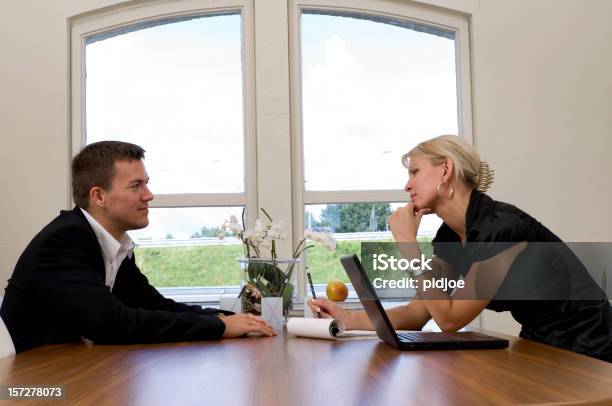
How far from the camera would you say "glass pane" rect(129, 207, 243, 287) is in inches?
141

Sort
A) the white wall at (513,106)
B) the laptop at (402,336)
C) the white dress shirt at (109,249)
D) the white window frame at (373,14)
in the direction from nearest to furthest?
the laptop at (402,336) → the white dress shirt at (109,249) → the white wall at (513,106) → the white window frame at (373,14)

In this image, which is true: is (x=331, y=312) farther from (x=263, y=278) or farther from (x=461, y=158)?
(x=461, y=158)

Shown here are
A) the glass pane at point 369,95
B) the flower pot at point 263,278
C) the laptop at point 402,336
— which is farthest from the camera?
the glass pane at point 369,95

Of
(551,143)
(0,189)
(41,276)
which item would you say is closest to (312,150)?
(551,143)

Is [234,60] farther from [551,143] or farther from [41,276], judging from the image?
[41,276]

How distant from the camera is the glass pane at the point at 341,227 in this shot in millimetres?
3576

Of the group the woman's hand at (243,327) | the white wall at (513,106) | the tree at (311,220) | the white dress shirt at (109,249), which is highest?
the white wall at (513,106)

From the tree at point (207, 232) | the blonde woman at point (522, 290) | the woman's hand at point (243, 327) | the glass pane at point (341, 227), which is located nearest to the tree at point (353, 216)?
the glass pane at point (341, 227)

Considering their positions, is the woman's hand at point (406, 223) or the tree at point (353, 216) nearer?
the woman's hand at point (406, 223)

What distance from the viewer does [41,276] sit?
Answer: 1753 millimetres

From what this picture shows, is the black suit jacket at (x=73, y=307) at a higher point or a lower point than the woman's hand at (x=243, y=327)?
higher

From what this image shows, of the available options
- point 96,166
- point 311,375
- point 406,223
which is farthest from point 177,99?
point 311,375

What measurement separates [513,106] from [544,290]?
200 centimetres

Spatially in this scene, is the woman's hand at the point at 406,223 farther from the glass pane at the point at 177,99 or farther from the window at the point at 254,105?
the glass pane at the point at 177,99
